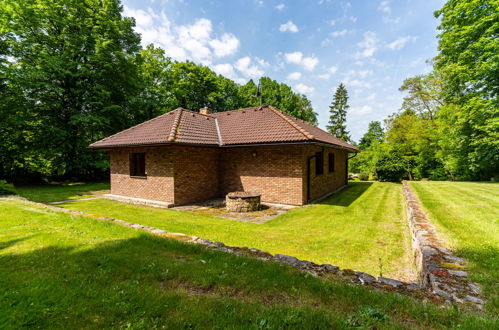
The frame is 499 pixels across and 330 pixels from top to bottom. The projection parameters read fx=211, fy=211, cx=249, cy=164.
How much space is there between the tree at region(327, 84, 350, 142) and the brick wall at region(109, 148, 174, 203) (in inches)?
1489

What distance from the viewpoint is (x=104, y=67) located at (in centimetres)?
1811

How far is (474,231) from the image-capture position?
489 cm

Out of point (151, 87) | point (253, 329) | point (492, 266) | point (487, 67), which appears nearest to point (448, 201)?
point (492, 266)

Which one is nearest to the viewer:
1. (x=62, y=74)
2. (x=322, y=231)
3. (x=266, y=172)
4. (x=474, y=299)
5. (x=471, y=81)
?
(x=474, y=299)

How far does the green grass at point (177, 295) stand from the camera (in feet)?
6.82

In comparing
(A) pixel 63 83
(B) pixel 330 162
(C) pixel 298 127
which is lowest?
(B) pixel 330 162

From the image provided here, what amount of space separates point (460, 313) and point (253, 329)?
7.17 ft

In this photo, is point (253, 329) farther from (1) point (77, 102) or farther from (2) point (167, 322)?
(1) point (77, 102)

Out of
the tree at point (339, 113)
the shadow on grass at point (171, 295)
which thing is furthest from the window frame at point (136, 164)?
the tree at point (339, 113)

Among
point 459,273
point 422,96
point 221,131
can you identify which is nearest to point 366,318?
point 459,273

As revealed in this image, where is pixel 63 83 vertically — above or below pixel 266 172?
above

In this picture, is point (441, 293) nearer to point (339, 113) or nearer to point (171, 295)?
point (171, 295)

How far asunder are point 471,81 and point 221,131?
739 inches

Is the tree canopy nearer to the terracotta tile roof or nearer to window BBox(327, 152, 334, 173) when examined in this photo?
the terracotta tile roof
